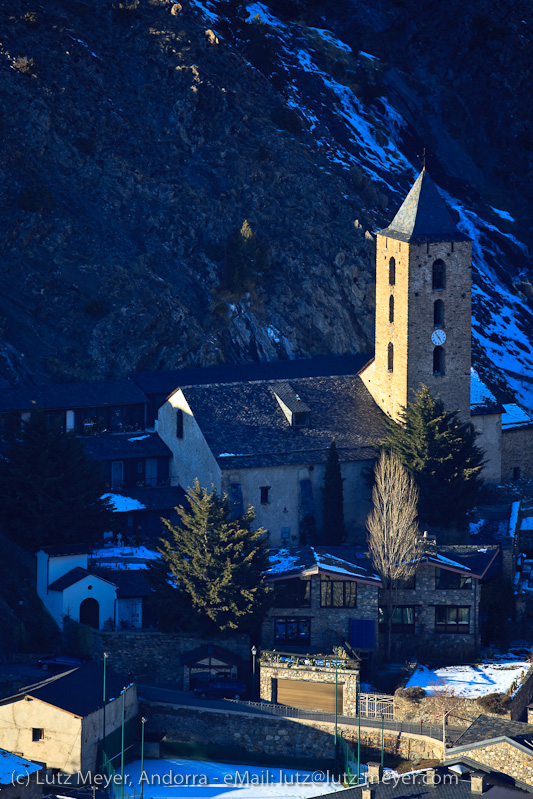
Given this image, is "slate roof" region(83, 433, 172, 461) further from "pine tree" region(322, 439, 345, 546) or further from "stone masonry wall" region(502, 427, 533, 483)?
"stone masonry wall" region(502, 427, 533, 483)

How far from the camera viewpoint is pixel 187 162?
120 m

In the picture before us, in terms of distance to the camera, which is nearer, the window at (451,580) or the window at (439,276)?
the window at (451,580)

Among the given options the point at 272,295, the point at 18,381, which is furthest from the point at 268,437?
the point at 272,295

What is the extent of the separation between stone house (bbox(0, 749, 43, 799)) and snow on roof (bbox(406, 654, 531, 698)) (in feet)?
59.5

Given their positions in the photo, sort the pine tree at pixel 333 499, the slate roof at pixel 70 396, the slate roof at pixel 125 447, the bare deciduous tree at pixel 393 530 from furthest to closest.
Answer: the slate roof at pixel 70 396 → the slate roof at pixel 125 447 → the pine tree at pixel 333 499 → the bare deciduous tree at pixel 393 530

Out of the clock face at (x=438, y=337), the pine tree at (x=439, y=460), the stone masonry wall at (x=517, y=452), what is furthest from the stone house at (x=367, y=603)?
the clock face at (x=438, y=337)

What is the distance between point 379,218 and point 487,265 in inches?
392

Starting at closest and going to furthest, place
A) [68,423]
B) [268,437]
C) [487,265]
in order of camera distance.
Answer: [268,437] < [68,423] < [487,265]

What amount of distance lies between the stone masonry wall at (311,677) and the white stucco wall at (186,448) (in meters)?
12.6

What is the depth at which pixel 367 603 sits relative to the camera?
7594 cm

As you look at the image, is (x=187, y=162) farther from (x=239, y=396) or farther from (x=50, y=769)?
(x=50, y=769)

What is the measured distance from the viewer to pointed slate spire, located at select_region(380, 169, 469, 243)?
3398 inches

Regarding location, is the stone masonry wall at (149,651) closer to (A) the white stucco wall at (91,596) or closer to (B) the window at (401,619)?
(A) the white stucco wall at (91,596)

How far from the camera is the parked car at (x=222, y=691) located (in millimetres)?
73188
